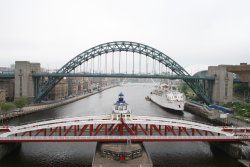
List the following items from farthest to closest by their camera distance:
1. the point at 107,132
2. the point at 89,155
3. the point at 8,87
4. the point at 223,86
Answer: the point at 8,87
the point at 223,86
the point at 89,155
the point at 107,132

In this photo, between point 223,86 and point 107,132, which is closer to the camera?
point 107,132

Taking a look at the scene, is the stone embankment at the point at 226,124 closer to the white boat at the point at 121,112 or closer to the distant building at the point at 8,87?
the white boat at the point at 121,112

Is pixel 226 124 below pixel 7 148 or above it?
above

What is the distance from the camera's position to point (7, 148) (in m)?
26.9

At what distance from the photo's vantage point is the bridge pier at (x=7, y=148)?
25.8 metres

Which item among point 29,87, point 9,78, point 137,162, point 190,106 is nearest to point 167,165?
point 137,162

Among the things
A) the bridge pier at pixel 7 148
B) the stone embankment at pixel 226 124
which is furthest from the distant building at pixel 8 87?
the stone embankment at pixel 226 124

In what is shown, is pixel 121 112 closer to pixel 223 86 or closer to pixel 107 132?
pixel 107 132

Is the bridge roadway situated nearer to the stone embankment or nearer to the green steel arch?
the stone embankment

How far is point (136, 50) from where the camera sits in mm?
72562

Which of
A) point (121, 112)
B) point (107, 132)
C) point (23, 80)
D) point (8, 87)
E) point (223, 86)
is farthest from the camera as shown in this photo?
point (8, 87)

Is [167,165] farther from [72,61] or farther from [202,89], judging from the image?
[72,61]

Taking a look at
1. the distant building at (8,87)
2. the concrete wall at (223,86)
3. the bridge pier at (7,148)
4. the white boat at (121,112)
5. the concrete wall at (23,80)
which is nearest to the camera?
the bridge pier at (7,148)

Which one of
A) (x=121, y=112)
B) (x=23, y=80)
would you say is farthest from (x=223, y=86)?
(x=23, y=80)
